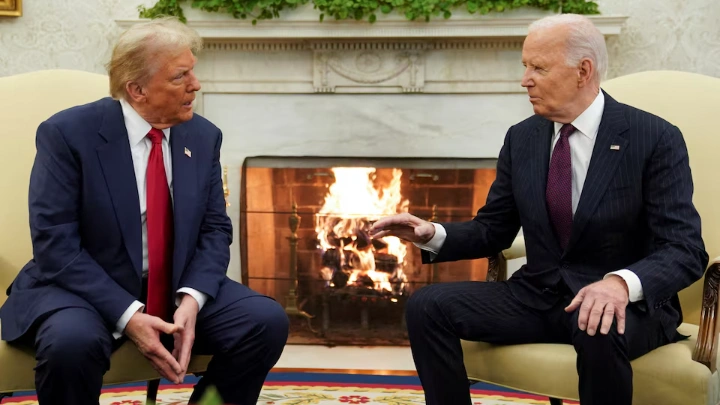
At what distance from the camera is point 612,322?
2000mm

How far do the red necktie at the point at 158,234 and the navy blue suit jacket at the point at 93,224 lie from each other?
0.09 ft

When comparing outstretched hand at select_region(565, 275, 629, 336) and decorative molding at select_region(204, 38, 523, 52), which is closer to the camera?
outstretched hand at select_region(565, 275, 629, 336)

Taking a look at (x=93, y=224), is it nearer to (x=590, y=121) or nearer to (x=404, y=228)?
(x=404, y=228)

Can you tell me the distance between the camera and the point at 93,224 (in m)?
2.26

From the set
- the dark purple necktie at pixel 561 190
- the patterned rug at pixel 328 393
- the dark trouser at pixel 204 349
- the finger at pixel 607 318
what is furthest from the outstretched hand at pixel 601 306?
the patterned rug at pixel 328 393

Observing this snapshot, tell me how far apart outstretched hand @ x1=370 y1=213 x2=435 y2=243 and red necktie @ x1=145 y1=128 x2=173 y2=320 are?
0.54 m

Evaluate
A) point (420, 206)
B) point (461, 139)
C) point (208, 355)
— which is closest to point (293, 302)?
point (420, 206)

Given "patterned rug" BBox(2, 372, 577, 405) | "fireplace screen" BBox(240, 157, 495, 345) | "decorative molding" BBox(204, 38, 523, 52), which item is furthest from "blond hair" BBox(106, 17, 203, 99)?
"fireplace screen" BBox(240, 157, 495, 345)

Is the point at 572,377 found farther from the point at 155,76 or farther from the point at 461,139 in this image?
the point at 461,139

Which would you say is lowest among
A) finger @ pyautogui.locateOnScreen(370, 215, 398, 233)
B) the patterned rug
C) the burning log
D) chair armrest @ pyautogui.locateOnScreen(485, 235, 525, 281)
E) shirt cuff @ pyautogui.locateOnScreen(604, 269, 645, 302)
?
the patterned rug

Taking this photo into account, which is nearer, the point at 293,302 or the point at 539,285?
the point at 539,285

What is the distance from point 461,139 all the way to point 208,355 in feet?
7.78

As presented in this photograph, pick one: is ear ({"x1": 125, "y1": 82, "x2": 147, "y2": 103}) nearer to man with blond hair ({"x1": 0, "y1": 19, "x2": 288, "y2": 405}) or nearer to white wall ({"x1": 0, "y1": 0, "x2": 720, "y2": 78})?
man with blond hair ({"x1": 0, "y1": 19, "x2": 288, "y2": 405})

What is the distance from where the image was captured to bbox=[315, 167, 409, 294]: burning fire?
445cm
